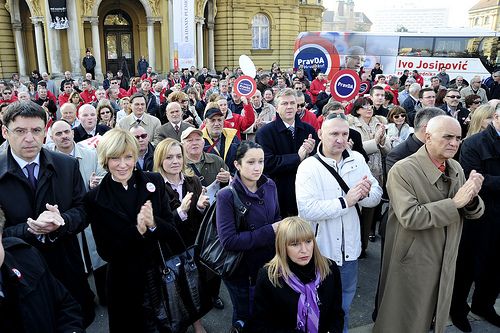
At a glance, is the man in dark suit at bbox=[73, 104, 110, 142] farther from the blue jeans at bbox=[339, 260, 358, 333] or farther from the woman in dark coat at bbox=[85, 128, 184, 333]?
the blue jeans at bbox=[339, 260, 358, 333]

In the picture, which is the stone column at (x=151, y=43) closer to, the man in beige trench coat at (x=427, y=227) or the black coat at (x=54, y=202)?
the black coat at (x=54, y=202)

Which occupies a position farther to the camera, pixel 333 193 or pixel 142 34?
pixel 142 34

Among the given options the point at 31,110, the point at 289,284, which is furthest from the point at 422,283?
the point at 31,110

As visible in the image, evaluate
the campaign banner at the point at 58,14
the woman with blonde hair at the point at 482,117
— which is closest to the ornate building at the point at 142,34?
the campaign banner at the point at 58,14

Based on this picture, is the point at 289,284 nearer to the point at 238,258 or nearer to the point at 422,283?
the point at 238,258

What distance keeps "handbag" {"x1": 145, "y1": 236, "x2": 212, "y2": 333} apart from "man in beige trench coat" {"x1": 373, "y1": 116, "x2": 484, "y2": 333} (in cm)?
166

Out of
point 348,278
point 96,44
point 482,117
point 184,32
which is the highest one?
point 184,32

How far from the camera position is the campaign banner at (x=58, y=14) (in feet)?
69.5

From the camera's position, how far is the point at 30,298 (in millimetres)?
2123

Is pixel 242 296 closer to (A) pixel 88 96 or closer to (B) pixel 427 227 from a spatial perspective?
(B) pixel 427 227

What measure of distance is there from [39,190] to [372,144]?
4017 millimetres

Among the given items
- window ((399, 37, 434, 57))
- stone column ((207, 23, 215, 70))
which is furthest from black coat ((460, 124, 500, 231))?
stone column ((207, 23, 215, 70))

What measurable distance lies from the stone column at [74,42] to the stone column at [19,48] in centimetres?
512

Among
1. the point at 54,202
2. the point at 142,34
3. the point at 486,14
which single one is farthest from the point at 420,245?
the point at 486,14
